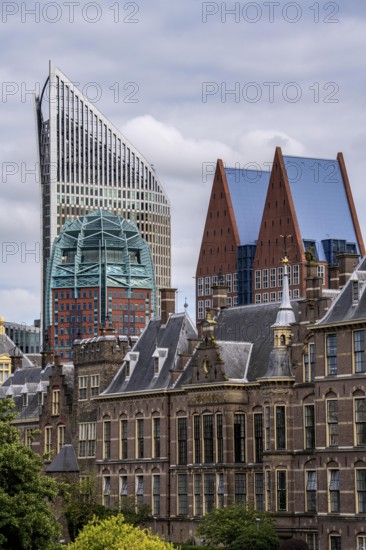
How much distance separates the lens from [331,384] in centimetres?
9450

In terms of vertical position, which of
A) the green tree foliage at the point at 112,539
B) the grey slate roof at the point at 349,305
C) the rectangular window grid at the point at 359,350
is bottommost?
the green tree foliage at the point at 112,539

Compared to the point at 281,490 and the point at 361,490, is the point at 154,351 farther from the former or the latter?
the point at 361,490

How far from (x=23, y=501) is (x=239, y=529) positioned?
21.2 m

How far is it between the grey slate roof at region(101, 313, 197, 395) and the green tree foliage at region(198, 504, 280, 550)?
626 inches

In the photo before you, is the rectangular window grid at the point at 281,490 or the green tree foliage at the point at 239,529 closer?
the green tree foliage at the point at 239,529

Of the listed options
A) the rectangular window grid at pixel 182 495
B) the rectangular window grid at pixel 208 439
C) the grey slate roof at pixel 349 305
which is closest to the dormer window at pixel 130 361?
the rectangular window grid at pixel 182 495

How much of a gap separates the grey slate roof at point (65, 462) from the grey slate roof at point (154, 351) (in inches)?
295

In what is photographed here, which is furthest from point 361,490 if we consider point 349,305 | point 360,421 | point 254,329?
point 254,329

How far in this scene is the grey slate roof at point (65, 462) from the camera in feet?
413

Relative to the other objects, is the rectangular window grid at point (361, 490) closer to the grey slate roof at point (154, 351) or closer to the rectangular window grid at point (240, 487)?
the rectangular window grid at point (240, 487)

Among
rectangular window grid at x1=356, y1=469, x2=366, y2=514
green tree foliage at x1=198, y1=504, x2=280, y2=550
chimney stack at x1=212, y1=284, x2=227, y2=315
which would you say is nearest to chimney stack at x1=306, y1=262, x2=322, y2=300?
rectangular window grid at x1=356, y1=469, x2=366, y2=514

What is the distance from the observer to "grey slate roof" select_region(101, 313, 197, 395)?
116 meters

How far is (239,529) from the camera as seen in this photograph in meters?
98.4

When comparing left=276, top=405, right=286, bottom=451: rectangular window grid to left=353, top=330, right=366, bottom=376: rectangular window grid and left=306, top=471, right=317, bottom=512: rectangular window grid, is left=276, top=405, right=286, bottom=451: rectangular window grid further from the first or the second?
left=353, top=330, right=366, bottom=376: rectangular window grid
